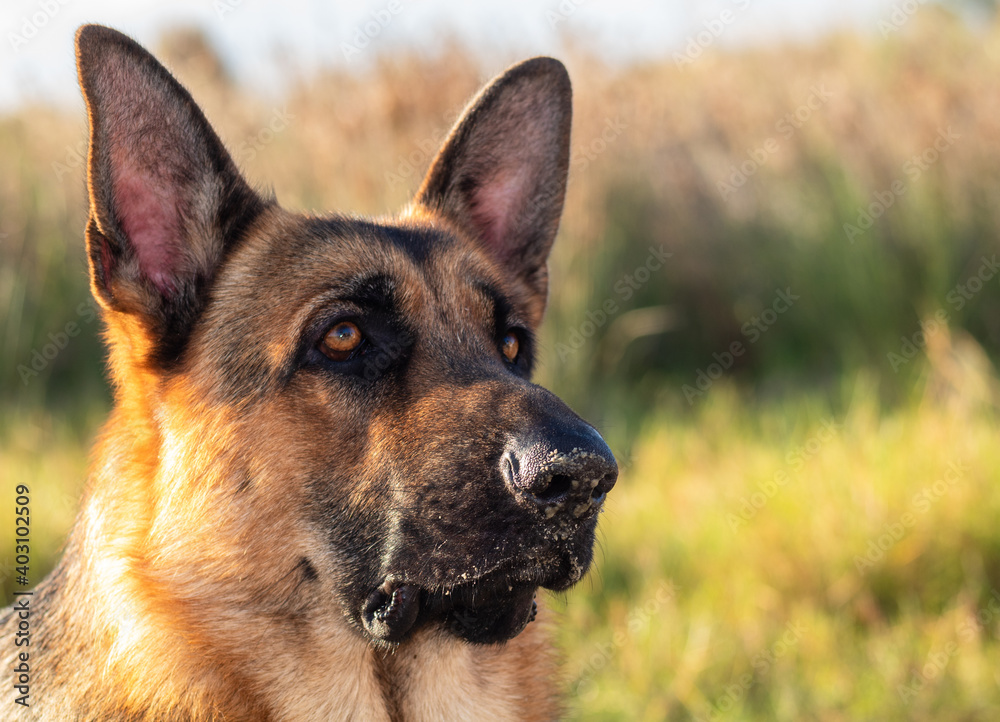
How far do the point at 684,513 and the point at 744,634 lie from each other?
1223mm

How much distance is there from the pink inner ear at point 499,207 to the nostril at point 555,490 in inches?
63.9

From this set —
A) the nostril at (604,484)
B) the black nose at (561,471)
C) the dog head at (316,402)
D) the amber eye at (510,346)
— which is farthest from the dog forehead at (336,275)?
the nostril at (604,484)

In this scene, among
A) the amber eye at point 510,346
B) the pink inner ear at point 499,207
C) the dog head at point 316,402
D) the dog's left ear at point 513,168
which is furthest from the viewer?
the pink inner ear at point 499,207

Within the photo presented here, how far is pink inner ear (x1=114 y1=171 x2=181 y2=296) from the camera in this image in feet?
8.74

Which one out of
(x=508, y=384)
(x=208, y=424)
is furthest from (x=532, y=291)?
(x=208, y=424)

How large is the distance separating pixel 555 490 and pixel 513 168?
5.68 feet

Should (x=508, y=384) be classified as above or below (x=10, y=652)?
above

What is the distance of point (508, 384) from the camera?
254cm

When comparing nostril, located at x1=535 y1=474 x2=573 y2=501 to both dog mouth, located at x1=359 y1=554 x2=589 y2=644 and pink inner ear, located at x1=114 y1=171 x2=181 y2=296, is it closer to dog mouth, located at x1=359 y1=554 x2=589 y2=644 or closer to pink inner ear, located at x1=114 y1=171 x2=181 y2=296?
dog mouth, located at x1=359 y1=554 x2=589 y2=644

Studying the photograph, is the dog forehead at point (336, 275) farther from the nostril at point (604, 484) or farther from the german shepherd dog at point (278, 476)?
the nostril at point (604, 484)

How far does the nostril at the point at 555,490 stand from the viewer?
221 cm

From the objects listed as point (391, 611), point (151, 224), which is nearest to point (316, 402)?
point (391, 611)

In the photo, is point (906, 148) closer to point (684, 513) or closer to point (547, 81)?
point (684, 513)

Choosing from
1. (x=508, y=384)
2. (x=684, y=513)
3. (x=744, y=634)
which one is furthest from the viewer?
(x=684, y=513)
